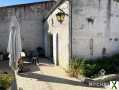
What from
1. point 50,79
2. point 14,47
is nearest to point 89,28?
point 50,79

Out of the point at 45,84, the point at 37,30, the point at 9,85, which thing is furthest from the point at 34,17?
the point at 9,85

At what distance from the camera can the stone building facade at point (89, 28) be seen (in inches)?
566

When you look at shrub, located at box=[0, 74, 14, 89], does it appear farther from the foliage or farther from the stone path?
the foliage

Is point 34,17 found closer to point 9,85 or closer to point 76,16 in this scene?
point 76,16

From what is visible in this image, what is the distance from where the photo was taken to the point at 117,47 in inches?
620

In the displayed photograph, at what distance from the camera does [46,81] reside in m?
12.2

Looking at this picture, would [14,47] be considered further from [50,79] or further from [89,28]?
[89,28]

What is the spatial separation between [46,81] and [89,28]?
4.17 meters

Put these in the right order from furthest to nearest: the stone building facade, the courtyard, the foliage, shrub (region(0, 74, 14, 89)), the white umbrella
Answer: the stone building facade, the foliage, the courtyard, the white umbrella, shrub (region(0, 74, 14, 89))

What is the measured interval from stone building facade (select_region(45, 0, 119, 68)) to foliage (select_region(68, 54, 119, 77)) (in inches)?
23.1

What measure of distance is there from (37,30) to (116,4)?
9668mm

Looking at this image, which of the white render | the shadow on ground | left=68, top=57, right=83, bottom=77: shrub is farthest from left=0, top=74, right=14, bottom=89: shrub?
the white render

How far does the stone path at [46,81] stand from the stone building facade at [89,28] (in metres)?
1.21

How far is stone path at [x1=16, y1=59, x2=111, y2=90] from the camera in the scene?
1098 cm
